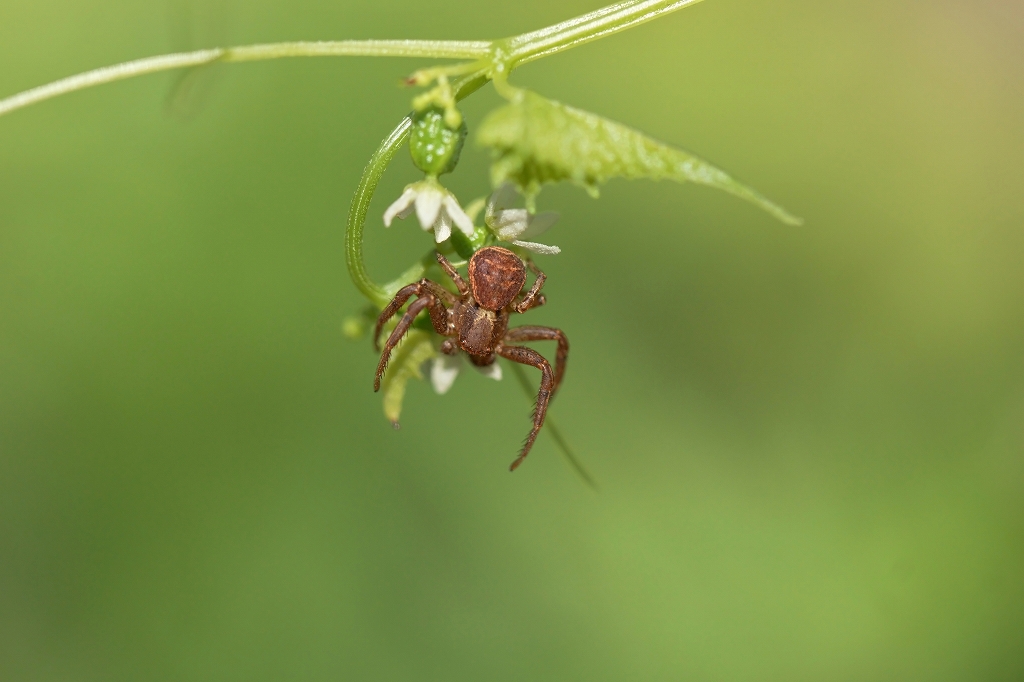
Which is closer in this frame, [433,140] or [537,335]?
[433,140]

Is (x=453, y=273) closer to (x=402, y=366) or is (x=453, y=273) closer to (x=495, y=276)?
(x=495, y=276)

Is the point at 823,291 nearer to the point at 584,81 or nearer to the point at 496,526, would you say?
the point at 584,81

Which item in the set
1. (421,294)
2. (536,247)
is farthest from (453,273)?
(536,247)

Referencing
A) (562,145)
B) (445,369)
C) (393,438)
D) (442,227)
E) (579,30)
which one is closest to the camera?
(562,145)

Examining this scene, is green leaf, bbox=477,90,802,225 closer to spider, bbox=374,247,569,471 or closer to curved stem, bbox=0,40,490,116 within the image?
curved stem, bbox=0,40,490,116

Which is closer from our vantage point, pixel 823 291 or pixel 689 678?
pixel 689 678

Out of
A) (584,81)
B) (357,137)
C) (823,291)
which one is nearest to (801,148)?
(823,291)

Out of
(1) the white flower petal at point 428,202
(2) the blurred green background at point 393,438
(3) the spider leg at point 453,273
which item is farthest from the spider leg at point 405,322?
(2) the blurred green background at point 393,438
